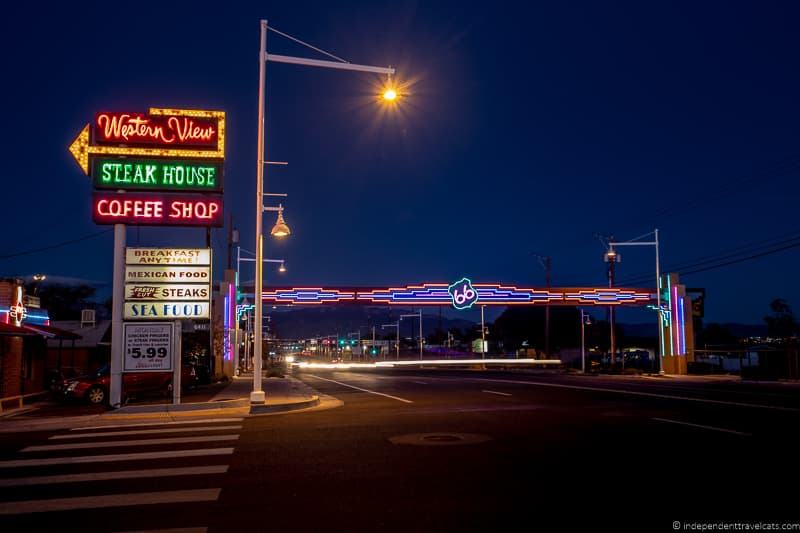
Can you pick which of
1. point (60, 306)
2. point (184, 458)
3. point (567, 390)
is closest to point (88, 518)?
point (184, 458)

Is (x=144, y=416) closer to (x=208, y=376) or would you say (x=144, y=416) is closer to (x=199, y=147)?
(x=199, y=147)

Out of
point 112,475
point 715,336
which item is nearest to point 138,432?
point 112,475

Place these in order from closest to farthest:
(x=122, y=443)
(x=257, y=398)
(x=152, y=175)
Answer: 1. (x=122, y=443)
2. (x=257, y=398)
3. (x=152, y=175)

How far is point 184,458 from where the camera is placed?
11.1m

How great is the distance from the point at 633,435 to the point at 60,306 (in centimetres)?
9935

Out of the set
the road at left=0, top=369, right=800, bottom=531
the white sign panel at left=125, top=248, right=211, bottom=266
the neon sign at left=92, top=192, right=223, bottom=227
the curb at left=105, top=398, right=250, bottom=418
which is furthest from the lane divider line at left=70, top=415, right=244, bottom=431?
the neon sign at left=92, top=192, right=223, bottom=227

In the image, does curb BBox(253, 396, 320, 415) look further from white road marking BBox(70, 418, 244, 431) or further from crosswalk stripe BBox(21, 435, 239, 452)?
→ crosswalk stripe BBox(21, 435, 239, 452)

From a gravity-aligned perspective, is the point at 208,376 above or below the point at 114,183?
below

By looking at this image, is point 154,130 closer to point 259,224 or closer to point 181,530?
point 259,224

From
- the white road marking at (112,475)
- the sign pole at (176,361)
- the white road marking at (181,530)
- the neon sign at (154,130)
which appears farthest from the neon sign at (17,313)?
the white road marking at (181,530)

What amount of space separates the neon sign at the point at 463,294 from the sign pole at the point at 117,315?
3876 cm

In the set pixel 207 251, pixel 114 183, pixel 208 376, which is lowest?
pixel 208 376

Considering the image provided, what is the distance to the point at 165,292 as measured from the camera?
66.8 ft

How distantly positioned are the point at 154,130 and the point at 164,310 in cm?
548
